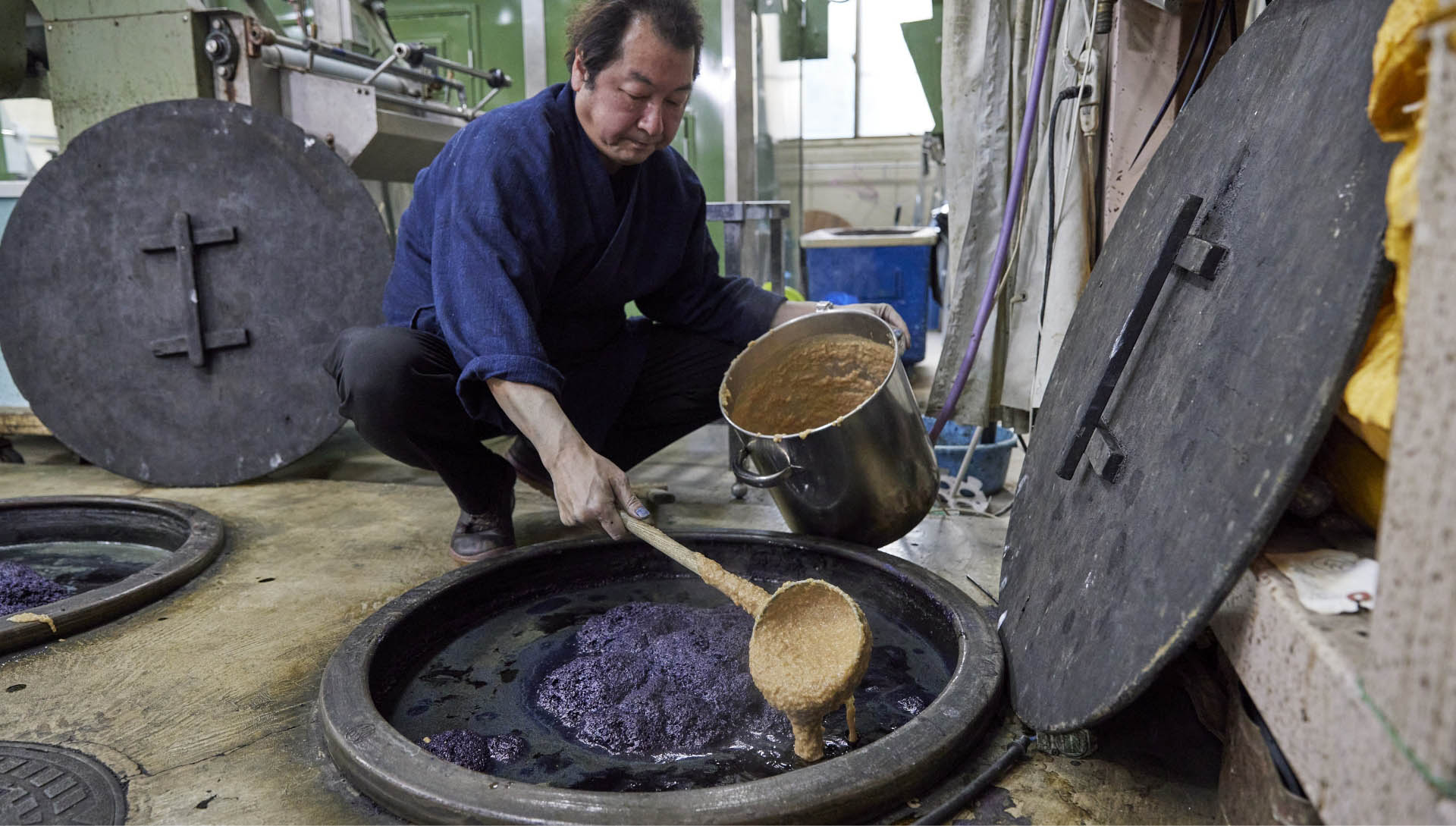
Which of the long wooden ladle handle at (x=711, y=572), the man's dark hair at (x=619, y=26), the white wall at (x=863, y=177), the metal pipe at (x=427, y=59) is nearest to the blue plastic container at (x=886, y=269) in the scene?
the metal pipe at (x=427, y=59)

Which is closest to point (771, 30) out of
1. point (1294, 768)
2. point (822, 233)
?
point (822, 233)

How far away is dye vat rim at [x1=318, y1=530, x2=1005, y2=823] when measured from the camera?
1.07 m

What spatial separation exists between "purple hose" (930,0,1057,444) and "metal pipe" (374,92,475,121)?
7.23ft

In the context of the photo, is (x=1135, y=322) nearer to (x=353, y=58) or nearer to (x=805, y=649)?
(x=805, y=649)

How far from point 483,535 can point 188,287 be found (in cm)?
149

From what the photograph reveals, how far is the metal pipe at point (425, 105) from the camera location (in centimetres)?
325

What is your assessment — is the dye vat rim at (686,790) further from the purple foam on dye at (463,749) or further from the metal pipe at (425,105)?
the metal pipe at (425,105)

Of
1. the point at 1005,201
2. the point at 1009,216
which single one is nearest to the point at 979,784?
the point at 1009,216

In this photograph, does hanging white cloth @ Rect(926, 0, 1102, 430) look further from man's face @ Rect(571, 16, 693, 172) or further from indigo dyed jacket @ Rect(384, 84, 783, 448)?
man's face @ Rect(571, 16, 693, 172)

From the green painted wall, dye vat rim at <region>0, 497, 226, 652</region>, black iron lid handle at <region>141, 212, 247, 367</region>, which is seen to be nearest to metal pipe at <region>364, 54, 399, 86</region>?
black iron lid handle at <region>141, 212, 247, 367</region>

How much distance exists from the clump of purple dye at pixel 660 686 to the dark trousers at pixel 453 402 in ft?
2.08

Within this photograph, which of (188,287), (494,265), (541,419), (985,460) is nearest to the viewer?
(541,419)

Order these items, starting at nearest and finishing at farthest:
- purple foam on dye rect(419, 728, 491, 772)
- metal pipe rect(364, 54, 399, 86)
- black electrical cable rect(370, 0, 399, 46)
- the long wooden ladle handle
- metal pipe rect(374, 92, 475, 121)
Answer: purple foam on dye rect(419, 728, 491, 772)
the long wooden ladle handle
metal pipe rect(364, 54, 399, 86)
metal pipe rect(374, 92, 475, 121)
black electrical cable rect(370, 0, 399, 46)

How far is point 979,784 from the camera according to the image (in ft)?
3.89
